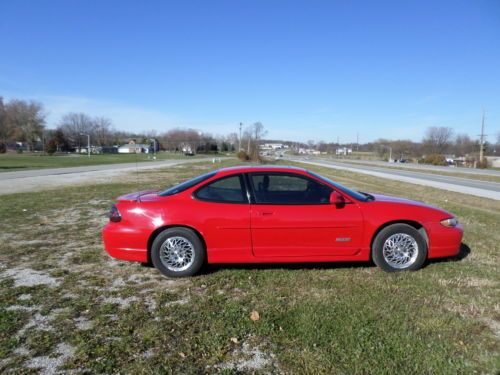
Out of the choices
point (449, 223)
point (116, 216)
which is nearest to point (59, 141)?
point (116, 216)

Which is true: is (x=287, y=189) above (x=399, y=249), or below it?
above

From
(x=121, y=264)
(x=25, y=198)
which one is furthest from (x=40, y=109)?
(x=121, y=264)

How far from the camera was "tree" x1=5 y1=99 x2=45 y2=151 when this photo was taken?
89.4m

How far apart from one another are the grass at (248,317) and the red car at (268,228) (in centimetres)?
26

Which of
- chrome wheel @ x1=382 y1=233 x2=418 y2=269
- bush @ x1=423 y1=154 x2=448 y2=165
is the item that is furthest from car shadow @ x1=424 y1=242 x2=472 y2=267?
bush @ x1=423 y1=154 x2=448 y2=165

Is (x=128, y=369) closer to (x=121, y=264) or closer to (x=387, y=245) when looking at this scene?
(x=121, y=264)

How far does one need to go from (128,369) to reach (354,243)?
3.11 metres

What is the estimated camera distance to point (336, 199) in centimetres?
457

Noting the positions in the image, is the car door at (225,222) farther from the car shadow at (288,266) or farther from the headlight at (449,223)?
the headlight at (449,223)

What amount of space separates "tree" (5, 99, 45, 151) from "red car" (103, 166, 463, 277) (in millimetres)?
104056

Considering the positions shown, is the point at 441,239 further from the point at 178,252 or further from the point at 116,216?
the point at 116,216

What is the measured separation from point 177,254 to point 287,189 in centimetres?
173

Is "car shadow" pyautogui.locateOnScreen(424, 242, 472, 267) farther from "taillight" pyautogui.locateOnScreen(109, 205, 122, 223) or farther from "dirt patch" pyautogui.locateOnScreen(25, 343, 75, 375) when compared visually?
"dirt patch" pyautogui.locateOnScreen(25, 343, 75, 375)

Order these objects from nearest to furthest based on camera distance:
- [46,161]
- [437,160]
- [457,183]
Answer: [457,183], [46,161], [437,160]
